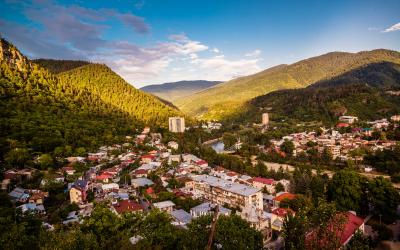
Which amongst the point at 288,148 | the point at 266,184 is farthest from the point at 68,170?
the point at 288,148

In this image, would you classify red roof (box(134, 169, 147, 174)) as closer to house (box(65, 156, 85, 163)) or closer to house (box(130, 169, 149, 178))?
house (box(130, 169, 149, 178))

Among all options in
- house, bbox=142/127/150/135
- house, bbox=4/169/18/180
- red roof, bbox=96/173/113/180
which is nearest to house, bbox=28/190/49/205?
house, bbox=4/169/18/180

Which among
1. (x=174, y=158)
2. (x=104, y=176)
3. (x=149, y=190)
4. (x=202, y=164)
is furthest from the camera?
(x=174, y=158)

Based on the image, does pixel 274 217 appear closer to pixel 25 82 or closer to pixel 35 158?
pixel 35 158

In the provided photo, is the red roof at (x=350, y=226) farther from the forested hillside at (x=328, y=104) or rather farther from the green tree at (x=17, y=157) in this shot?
the forested hillside at (x=328, y=104)

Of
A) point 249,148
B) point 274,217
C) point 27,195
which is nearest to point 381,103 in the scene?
point 249,148

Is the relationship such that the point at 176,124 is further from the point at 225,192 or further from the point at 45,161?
the point at 225,192

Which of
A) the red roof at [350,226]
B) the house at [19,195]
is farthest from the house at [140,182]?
the red roof at [350,226]
